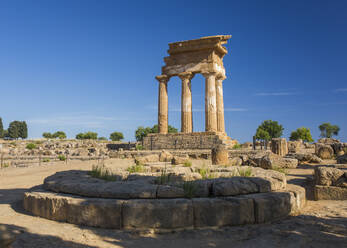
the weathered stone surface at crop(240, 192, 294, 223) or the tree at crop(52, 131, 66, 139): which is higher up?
the tree at crop(52, 131, 66, 139)

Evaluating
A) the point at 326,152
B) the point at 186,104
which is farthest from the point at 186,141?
the point at 326,152

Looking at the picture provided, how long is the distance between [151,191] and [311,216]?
322 cm

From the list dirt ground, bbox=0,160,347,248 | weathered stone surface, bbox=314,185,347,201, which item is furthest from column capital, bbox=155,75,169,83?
dirt ground, bbox=0,160,347,248

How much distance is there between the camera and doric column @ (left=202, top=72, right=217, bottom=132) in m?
22.4

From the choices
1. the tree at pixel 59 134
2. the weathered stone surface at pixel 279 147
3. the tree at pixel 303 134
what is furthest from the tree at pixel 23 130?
the weathered stone surface at pixel 279 147

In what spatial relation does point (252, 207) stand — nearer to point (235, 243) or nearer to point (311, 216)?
point (235, 243)

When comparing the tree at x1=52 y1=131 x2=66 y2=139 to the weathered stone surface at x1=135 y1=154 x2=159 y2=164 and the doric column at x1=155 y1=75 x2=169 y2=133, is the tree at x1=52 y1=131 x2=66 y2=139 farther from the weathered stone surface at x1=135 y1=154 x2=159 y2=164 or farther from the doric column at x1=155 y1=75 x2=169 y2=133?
the weathered stone surface at x1=135 y1=154 x2=159 y2=164

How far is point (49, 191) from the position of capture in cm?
586

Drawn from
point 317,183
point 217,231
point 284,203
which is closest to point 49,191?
point 217,231

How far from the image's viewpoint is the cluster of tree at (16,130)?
255 ft

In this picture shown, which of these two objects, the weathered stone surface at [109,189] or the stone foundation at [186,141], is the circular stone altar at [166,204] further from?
the stone foundation at [186,141]

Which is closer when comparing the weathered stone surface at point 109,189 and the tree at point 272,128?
the weathered stone surface at point 109,189

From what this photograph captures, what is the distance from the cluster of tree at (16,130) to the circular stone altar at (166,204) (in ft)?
271

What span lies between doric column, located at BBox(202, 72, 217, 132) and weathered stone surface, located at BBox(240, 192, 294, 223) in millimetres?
17065
